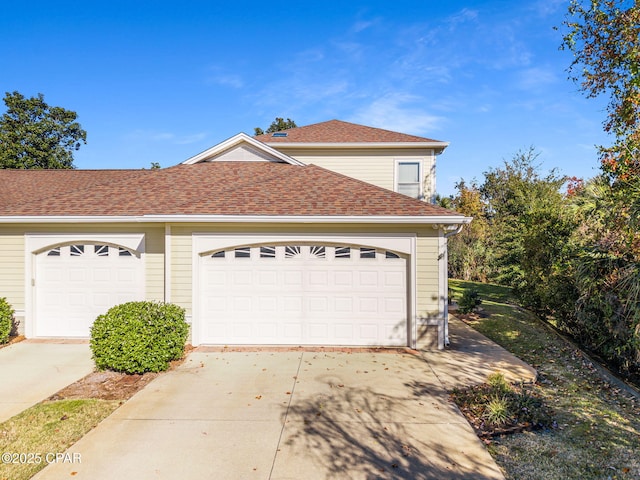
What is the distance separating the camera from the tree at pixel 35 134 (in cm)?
2583

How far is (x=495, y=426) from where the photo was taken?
4543 mm

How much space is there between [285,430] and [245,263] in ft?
14.7

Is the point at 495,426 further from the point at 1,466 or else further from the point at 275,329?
the point at 1,466

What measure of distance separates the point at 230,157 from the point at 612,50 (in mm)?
11109

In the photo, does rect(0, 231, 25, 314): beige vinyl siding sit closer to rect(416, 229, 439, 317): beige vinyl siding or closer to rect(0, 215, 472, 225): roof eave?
rect(0, 215, 472, 225): roof eave

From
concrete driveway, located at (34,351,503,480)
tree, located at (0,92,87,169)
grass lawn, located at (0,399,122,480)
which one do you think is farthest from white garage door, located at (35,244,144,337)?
tree, located at (0,92,87,169)

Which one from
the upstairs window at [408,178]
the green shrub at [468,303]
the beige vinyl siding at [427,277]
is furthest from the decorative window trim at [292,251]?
the green shrub at [468,303]

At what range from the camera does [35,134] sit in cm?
2700

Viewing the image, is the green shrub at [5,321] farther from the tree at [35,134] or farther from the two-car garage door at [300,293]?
the tree at [35,134]

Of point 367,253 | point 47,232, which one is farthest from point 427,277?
point 47,232

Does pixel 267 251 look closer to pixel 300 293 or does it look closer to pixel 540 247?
pixel 300 293

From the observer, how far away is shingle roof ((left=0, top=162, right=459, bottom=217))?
26.5 ft

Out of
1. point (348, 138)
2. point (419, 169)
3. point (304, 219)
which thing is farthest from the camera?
point (348, 138)

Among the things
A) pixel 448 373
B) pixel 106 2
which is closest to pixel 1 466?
pixel 448 373
